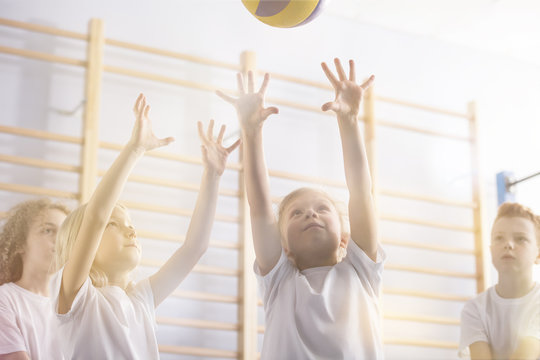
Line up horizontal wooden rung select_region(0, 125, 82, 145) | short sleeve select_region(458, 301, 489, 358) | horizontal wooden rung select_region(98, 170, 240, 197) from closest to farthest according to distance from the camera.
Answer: short sleeve select_region(458, 301, 489, 358) → horizontal wooden rung select_region(0, 125, 82, 145) → horizontal wooden rung select_region(98, 170, 240, 197)

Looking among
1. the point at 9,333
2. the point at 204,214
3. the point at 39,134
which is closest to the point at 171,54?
the point at 39,134

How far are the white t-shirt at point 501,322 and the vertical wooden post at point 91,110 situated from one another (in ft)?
4.88

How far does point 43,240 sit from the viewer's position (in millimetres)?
1859

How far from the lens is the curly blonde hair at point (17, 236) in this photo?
6.06 feet

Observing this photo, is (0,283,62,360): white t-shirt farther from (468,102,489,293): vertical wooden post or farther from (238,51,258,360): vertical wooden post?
(468,102,489,293): vertical wooden post

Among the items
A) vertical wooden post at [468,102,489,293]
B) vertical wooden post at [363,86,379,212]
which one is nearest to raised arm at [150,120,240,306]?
vertical wooden post at [363,86,379,212]

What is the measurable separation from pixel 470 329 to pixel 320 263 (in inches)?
41.1

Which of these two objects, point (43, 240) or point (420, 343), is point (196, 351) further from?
point (420, 343)

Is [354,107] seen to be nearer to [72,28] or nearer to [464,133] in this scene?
[72,28]

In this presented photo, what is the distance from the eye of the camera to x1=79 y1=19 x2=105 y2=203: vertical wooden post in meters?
2.46

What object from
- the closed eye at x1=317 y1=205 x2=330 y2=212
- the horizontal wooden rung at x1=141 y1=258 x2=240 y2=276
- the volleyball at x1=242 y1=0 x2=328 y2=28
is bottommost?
the horizontal wooden rung at x1=141 y1=258 x2=240 y2=276

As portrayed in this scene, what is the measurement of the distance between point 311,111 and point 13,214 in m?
1.59

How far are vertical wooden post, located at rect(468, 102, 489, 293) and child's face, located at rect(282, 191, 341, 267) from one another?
1.99 m

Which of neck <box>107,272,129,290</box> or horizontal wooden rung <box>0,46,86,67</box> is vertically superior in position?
horizontal wooden rung <box>0,46,86,67</box>
